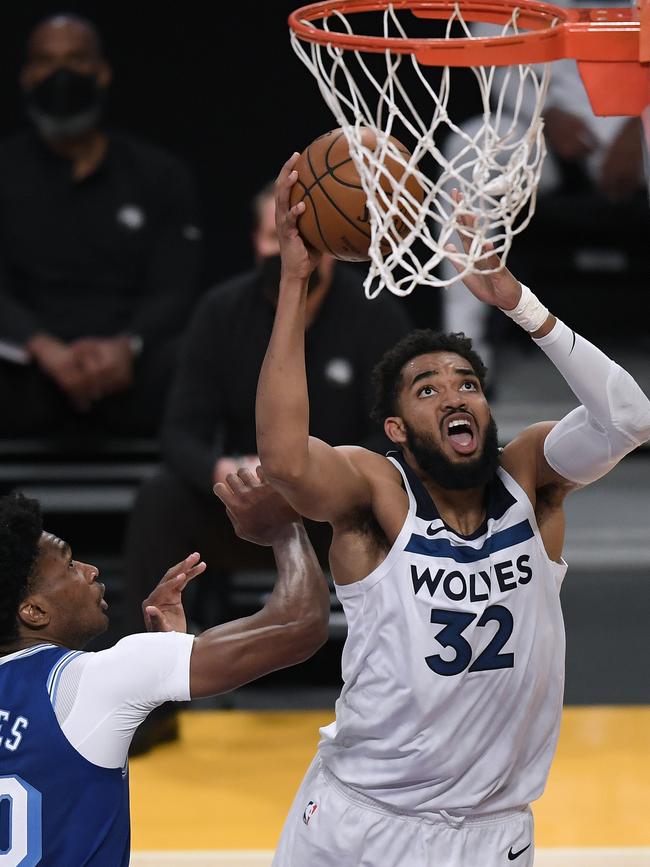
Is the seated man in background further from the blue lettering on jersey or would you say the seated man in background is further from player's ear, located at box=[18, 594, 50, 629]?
the blue lettering on jersey

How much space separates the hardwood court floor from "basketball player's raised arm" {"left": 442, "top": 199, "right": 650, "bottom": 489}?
1.50 meters

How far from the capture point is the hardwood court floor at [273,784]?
424cm

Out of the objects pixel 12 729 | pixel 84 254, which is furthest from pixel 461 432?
pixel 84 254

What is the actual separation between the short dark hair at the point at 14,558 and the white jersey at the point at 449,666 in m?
0.72

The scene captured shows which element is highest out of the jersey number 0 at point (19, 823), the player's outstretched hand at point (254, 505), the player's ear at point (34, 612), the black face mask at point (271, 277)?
the black face mask at point (271, 277)

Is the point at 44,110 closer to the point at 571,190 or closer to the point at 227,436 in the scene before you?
the point at 227,436

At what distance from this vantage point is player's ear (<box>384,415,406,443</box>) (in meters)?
3.30

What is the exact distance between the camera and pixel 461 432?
10.5 ft

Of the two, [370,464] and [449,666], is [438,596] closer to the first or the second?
[449,666]

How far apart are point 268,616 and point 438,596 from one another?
0.37m

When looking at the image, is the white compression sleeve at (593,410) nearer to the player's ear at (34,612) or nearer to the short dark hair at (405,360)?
the short dark hair at (405,360)

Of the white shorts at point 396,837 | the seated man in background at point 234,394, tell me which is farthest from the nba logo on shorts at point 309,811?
the seated man in background at point 234,394

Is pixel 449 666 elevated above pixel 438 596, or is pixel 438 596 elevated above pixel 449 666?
pixel 438 596

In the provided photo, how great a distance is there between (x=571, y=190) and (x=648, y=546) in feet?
6.55
